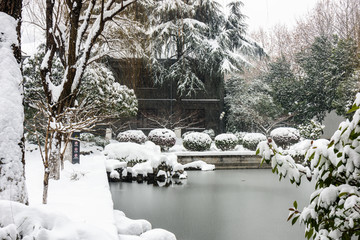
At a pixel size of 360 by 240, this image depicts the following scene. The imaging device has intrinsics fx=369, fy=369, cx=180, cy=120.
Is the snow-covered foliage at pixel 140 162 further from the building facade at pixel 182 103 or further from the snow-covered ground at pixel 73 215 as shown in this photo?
the building facade at pixel 182 103

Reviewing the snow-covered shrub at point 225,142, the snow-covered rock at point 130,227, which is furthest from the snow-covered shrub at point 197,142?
the snow-covered rock at point 130,227

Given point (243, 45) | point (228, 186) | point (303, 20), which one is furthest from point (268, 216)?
point (303, 20)

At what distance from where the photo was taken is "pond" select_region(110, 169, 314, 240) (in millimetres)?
6293

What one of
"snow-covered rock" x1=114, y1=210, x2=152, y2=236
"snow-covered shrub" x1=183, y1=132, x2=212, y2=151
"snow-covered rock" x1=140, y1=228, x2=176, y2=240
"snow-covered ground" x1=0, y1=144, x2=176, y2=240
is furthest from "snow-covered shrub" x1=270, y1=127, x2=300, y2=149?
"snow-covered rock" x1=140, y1=228, x2=176, y2=240

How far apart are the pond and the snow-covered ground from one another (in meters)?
0.95

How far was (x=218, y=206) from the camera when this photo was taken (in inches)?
316

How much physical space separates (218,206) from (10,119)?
203 inches

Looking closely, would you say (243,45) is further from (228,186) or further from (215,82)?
(228,186)

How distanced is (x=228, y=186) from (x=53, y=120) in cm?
610

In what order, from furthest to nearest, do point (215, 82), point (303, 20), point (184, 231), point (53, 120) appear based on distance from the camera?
point (303, 20)
point (215, 82)
point (184, 231)
point (53, 120)

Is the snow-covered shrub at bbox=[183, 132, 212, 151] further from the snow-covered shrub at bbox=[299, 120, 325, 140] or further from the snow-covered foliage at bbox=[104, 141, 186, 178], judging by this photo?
the snow-covered shrub at bbox=[299, 120, 325, 140]

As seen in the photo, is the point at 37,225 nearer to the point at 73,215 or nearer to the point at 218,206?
the point at 73,215

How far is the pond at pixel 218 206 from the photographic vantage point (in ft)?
20.6

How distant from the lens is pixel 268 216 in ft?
23.6
